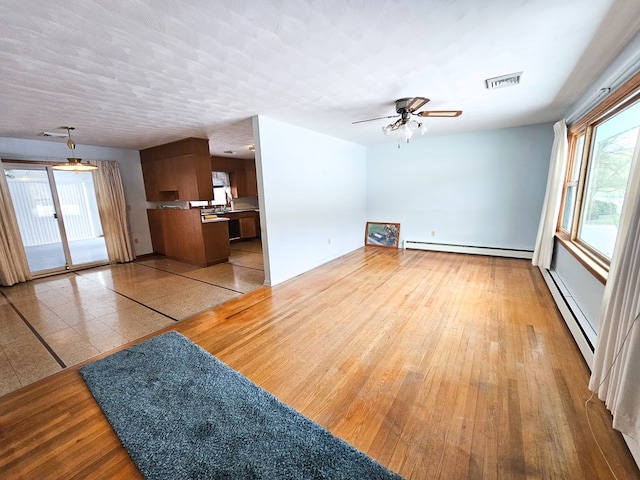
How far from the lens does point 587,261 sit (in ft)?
Result: 7.90

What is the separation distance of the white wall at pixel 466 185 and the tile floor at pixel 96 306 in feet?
11.8

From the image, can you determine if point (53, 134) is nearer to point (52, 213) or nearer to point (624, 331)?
point (52, 213)

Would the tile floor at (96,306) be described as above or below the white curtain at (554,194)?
below

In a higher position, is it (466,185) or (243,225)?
(466,185)

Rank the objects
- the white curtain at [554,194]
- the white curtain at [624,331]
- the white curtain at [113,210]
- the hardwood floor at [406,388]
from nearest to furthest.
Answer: the white curtain at [624,331], the hardwood floor at [406,388], the white curtain at [554,194], the white curtain at [113,210]

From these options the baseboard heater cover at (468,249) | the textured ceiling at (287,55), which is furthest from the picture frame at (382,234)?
the textured ceiling at (287,55)

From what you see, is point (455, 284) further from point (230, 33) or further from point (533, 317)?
point (230, 33)

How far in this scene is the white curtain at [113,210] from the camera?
519 cm

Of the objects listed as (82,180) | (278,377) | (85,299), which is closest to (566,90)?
(278,377)

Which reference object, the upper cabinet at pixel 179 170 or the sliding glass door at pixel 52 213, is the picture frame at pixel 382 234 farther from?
the sliding glass door at pixel 52 213

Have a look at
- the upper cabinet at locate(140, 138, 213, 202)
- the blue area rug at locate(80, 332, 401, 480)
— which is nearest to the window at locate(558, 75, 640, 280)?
the blue area rug at locate(80, 332, 401, 480)

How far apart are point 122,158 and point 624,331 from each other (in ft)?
25.0

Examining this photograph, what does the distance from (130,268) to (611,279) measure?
21.9ft

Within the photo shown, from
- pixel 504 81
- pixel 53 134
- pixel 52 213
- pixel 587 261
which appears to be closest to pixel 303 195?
pixel 504 81
